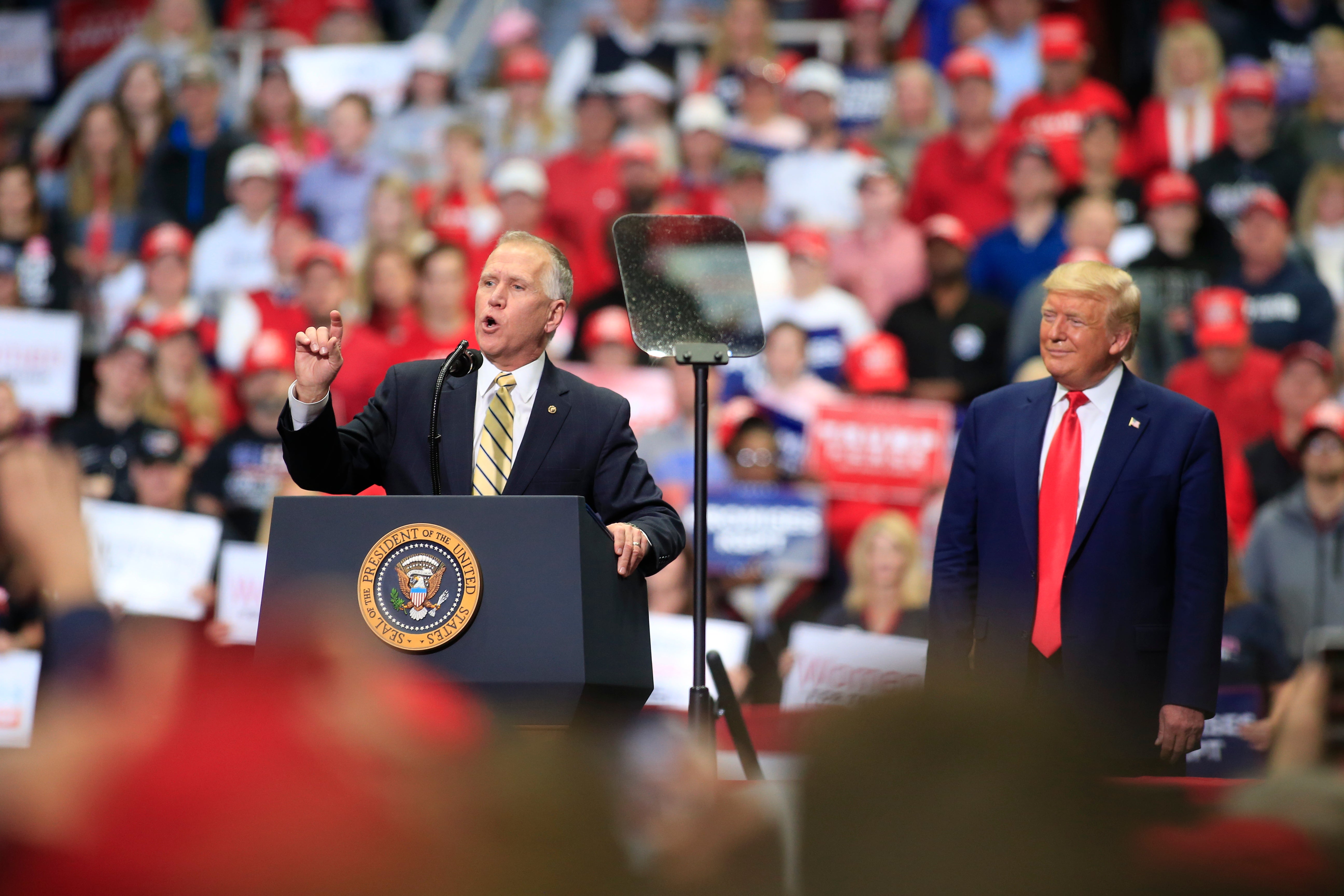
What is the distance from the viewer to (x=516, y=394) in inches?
137

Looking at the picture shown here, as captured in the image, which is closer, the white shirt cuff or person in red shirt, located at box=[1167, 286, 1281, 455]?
the white shirt cuff

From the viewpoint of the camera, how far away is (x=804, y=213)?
9.84 meters

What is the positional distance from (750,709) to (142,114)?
782 centimetres

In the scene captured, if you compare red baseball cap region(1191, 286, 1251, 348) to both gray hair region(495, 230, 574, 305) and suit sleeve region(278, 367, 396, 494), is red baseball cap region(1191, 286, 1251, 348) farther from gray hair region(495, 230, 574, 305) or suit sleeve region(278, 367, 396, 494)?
suit sleeve region(278, 367, 396, 494)

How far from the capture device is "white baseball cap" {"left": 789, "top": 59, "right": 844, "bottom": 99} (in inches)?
394

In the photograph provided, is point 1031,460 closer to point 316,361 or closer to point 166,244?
point 316,361

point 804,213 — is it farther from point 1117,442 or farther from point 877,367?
point 1117,442

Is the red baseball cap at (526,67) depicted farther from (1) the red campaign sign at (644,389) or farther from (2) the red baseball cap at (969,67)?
(1) the red campaign sign at (644,389)

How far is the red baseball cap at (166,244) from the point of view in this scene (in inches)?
387

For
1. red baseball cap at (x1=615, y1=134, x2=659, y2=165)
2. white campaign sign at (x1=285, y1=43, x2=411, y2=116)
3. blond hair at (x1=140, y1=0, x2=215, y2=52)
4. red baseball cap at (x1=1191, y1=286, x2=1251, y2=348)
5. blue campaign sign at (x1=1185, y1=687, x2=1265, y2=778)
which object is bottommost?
blue campaign sign at (x1=1185, y1=687, x2=1265, y2=778)

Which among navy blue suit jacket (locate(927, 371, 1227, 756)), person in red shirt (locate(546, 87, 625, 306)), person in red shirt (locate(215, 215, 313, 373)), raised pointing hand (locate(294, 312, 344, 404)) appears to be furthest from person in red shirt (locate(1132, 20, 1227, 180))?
raised pointing hand (locate(294, 312, 344, 404))

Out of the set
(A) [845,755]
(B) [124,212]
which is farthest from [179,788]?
(B) [124,212]

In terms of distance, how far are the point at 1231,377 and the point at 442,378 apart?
584 centimetres

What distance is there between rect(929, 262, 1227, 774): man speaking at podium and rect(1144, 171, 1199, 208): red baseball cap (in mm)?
4829
